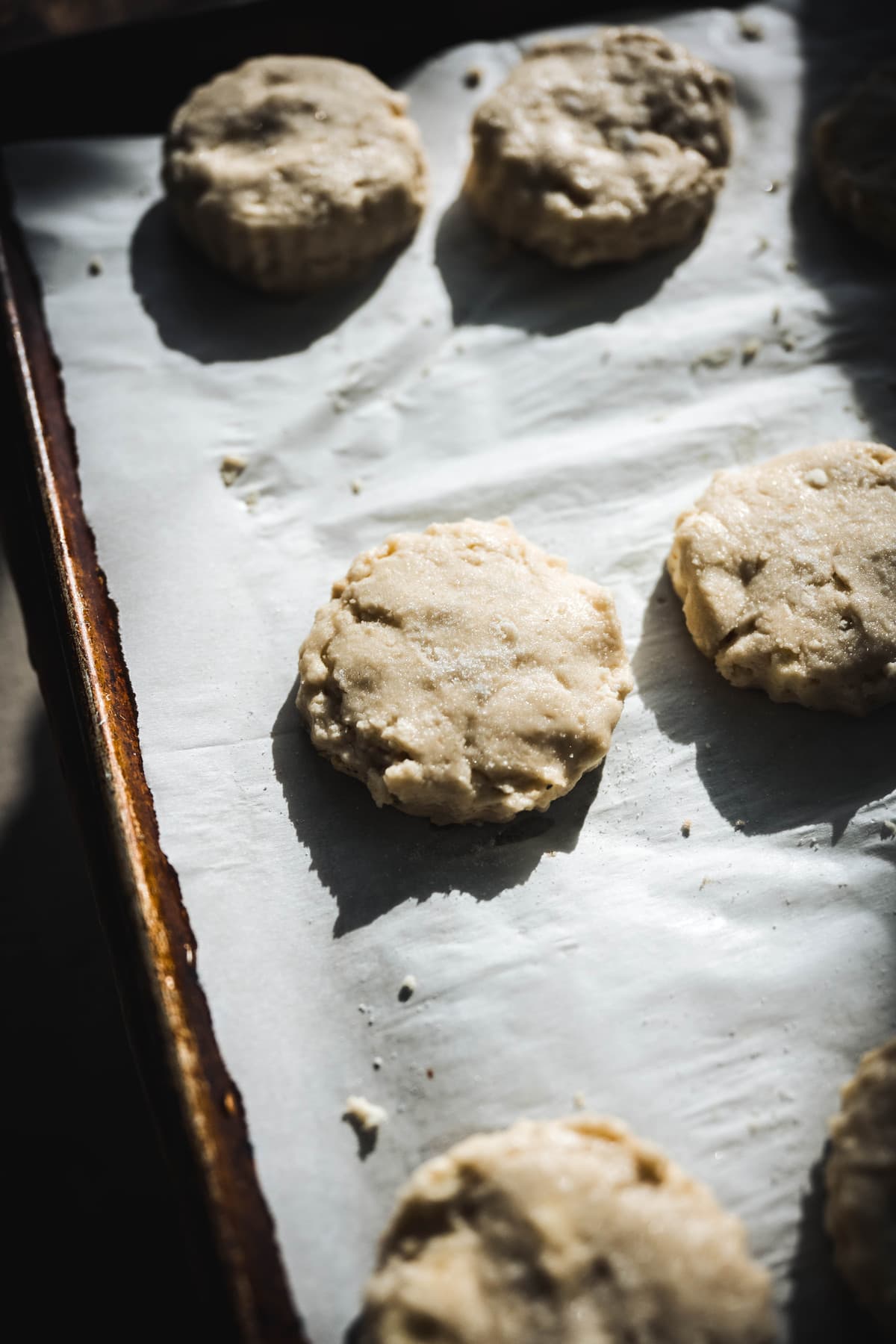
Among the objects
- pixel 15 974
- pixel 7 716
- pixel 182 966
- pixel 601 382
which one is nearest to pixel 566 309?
pixel 601 382

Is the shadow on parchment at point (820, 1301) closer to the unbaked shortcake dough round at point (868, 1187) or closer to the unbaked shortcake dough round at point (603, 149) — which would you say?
the unbaked shortcake dough round at point (868, 1187)

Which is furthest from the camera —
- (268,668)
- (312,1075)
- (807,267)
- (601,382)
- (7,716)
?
(7,716)

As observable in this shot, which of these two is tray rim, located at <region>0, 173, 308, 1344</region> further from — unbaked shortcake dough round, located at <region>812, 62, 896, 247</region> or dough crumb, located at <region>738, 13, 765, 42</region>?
dough crumb, located at <region>738, 13, 765, 42</region>

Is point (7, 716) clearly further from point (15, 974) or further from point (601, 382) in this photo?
point (601, 382)

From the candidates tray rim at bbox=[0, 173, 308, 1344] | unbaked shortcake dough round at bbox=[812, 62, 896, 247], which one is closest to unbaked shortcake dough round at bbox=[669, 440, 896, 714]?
unbaked shortcake dough round at bbox=[812, 62, 896, 247]

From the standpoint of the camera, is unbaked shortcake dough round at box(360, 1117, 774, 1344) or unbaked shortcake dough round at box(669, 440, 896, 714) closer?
unbaked shortcake dough round at box(360, 1117, 774, 1344)

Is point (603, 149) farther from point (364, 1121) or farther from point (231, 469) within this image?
point (364, 1121)
